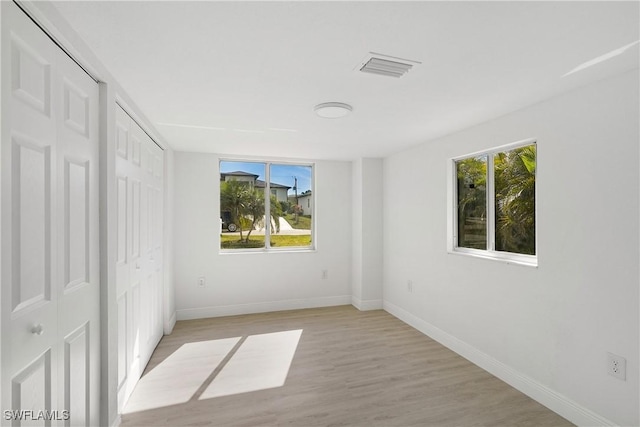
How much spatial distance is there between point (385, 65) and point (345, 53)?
274 millimetres

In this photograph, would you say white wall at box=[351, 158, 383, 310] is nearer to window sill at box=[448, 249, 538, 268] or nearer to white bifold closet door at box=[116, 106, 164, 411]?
window sill at box=[448, 249, 538, 268]

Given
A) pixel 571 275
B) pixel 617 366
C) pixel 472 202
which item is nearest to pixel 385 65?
pixel 571 275

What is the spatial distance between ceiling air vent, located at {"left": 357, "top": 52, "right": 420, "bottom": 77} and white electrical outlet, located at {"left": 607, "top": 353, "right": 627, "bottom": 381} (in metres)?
2.20

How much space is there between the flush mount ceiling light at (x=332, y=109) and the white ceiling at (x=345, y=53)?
0.22 feet

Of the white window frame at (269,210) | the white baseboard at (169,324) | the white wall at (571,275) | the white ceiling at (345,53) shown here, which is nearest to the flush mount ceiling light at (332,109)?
the white ceiling at (345,53)

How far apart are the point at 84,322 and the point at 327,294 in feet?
12.0

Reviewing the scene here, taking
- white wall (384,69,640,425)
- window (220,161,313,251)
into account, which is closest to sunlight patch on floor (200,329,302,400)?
window (220,161,313,251)

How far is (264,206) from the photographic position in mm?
4883

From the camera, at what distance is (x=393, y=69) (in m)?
1.92

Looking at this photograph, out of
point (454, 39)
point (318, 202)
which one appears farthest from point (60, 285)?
point (318, 202)

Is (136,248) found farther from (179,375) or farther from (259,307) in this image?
(259,307)

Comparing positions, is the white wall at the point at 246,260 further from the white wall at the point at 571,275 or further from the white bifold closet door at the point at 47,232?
the white bifold closet door at the point at 47,232

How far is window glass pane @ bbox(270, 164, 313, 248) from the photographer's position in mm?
4957

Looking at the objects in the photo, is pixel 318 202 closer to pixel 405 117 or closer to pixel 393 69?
pixel 405 117
